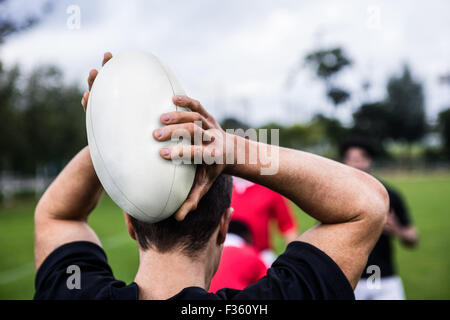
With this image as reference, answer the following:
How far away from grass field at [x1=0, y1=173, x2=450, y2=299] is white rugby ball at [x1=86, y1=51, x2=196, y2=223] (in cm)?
688

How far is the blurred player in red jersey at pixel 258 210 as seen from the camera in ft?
13.7

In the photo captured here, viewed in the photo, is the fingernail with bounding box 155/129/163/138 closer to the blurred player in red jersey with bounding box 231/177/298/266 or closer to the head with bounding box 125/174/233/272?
the head with bounding box 125/174/233/272

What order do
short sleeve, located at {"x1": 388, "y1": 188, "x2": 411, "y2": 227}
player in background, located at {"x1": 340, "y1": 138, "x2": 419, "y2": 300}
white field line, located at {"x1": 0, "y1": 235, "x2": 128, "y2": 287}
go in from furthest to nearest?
white field line, located at {"x1": 0, "y1": 235, "x2": 128, "y2": 287} → short sleeve, located at {"x1": 388, "y1": 188, "x2": 411, "y2": 227} → player in background, located at {"x1": 340, "y1": 138, "x2": 419, "y2": 300}

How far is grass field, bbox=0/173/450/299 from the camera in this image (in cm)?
764

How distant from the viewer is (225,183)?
1.51 m

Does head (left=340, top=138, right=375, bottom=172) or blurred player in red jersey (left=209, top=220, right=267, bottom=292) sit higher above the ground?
head (left=340, top=138, right=375, bottom=172)

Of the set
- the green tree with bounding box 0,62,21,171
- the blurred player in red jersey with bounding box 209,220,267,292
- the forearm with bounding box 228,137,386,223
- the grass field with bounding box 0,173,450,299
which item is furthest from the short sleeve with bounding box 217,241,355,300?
the green tree with bounding box 0,62,21,171

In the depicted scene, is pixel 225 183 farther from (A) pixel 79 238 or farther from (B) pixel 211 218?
(A) pixel 79 238

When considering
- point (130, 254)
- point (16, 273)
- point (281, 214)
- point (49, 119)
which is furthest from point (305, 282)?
point (49, 119)

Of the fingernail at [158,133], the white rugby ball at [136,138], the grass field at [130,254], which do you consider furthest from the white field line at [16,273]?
the fingernail at [158,133]

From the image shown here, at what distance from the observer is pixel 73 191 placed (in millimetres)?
1761
